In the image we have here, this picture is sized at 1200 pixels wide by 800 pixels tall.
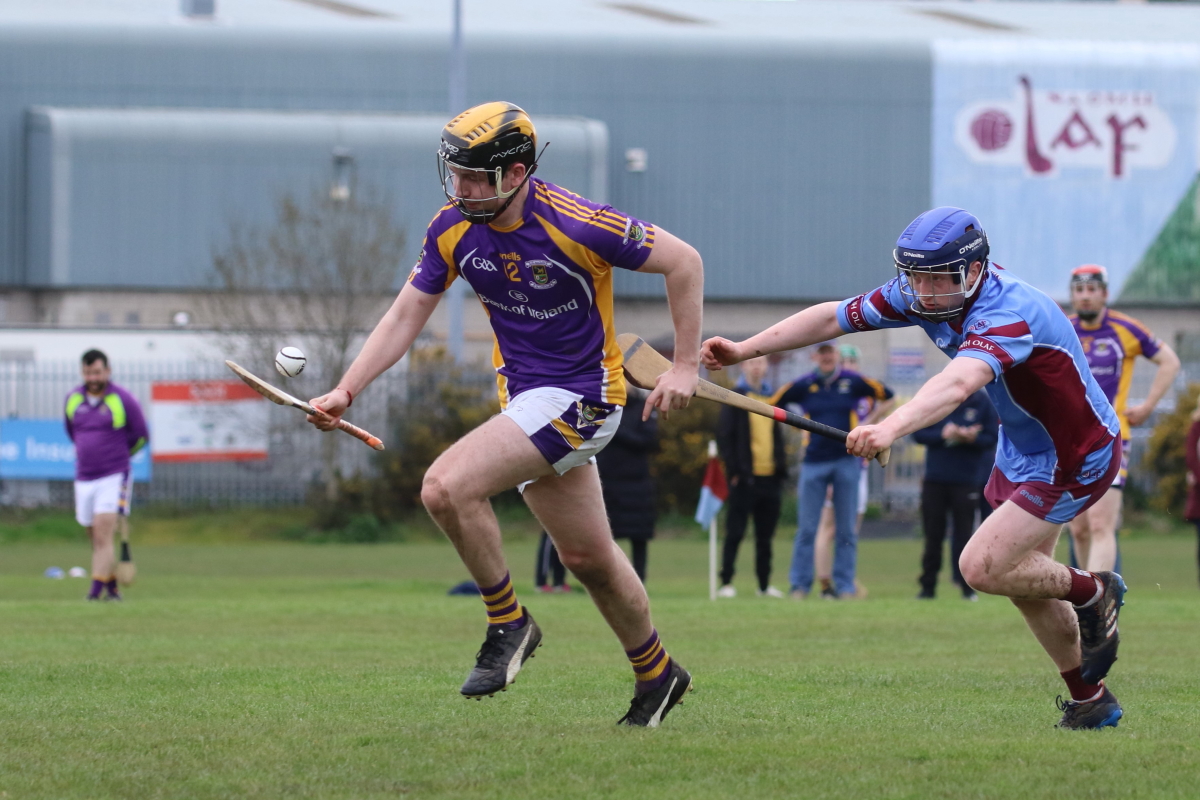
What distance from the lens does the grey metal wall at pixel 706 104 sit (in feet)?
119

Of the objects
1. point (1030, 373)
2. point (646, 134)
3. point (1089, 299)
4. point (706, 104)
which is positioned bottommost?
point (1030, 373)

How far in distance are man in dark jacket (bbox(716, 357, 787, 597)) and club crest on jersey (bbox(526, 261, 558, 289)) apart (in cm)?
885

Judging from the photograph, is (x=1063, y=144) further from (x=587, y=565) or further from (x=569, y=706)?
(x=587, y=565)

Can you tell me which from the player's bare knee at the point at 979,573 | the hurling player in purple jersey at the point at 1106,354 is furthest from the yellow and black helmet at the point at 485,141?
the hurling player in purple jersey at the point at 1106,354

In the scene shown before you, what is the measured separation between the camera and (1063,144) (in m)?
37.8

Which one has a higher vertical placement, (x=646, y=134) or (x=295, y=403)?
(x=646, y=134)

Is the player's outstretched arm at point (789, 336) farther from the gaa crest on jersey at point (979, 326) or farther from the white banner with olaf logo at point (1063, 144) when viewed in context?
the white banner with olaf logo at point (1063, 144)

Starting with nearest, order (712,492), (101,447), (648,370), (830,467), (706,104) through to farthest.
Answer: (648,370)
(101,447)
(830,467)
(712,492)
(706,104)

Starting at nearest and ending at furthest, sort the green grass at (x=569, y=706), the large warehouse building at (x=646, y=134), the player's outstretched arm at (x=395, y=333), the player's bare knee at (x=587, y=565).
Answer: the green grass at (x=569, y=706), the player's bare knee at (x=587, y=565), the player's outstretched arm at (x=395, y=333), the large warehouse building at (x=646, y=134)

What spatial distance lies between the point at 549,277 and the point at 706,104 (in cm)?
3216

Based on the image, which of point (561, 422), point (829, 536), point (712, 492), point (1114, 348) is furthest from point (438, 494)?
point (829, 536)

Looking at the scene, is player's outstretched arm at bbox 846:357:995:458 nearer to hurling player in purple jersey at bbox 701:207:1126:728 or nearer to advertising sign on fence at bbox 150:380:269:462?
hurling player in purple jersey at bbox 701:207:1126:728

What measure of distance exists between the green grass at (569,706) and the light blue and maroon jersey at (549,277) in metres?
1.34

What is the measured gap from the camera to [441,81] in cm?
3650
